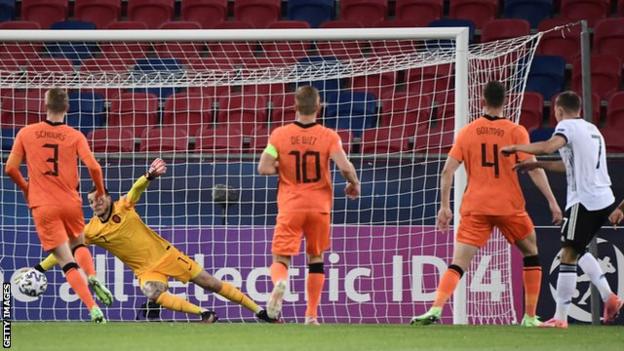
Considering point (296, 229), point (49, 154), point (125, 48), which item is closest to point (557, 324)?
point (296, 229)

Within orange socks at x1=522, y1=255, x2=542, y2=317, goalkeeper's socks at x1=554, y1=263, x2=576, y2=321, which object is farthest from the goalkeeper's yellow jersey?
goalkeeper's socks at x1=554, y1=263, x2=576, y2=321

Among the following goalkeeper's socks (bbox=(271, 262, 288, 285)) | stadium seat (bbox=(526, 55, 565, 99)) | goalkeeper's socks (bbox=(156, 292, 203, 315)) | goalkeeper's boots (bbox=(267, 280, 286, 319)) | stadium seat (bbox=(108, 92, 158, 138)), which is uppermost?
stadium seat (bbox=(526, 55, 565, 99))

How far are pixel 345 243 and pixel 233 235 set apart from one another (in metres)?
1.08

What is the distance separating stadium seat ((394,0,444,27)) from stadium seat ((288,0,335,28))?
37.5 inches

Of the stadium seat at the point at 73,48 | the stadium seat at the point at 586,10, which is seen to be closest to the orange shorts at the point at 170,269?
the stadium seat at the point at 73,48

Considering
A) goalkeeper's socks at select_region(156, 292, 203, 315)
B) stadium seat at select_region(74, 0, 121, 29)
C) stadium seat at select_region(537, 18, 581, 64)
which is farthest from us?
stadium seat at select_region(74, 0, 121, 29)

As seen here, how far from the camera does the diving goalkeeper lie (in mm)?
12438

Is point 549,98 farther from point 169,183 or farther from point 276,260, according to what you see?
point 276,260

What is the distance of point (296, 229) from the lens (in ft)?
34.4

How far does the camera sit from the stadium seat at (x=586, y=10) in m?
18.8

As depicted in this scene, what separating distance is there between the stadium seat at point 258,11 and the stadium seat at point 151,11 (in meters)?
0.91

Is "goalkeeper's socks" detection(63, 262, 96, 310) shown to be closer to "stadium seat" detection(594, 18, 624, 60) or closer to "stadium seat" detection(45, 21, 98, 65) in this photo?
"stadium seat" detection(45, 21, 98, 65)

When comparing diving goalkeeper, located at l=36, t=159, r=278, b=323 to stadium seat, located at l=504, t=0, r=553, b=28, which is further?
stadium seat, located at l=504, t=0, r=553, b=28

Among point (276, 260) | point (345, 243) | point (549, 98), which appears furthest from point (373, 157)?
point (549, 98)
